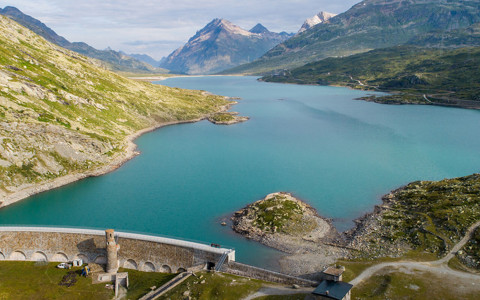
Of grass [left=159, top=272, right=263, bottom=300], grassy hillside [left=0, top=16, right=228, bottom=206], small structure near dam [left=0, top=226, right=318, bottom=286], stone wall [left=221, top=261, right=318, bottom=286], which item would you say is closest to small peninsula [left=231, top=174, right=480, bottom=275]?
stone wall [left=221, top=261, right=318, bottom=286]

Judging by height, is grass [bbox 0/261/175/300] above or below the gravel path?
below

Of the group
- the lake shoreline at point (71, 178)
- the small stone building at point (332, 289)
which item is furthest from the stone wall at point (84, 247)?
the lake shoreline at point (71, 178)

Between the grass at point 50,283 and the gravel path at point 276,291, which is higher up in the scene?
the gravel path at point 276,291

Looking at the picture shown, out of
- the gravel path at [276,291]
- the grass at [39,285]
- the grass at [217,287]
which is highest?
the gravel path at [276,291]

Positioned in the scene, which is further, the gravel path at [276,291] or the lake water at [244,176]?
the lake water at [244,176]

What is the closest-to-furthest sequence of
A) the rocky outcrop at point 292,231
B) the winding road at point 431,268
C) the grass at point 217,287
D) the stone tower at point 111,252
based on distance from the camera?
the grass at point 217,287 → the winding road at point 431,268 → the stone tower at point 111,252 → the rocky outcrop at point 292,231

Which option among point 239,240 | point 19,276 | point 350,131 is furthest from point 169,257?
point 350,131

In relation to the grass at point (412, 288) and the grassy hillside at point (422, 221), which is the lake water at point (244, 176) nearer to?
the grassy hillside at point (422, 221)

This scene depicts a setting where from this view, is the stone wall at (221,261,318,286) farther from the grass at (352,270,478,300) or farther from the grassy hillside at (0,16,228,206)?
the grassy hillside at (0,16,228,206)

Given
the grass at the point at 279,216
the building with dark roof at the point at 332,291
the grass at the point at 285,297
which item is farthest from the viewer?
the grass at the point at 279,216
